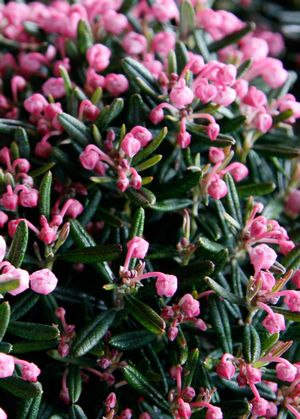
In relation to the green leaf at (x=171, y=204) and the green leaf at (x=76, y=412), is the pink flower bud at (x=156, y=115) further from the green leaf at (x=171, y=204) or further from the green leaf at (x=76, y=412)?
the green leaf at (x=76, y=412)

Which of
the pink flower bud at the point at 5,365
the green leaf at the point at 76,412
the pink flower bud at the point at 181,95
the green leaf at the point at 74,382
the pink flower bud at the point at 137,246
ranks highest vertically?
the pink flower bud at the point at 181,95

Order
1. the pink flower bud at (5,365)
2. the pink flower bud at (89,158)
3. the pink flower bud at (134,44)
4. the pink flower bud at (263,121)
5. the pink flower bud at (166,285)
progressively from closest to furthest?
the pink flower bud at (5,365), the pink flower bud at (166,285), the pink flower bud at (89,158), the pink flower bud at (263,121), the pink flower bud at (134,44)

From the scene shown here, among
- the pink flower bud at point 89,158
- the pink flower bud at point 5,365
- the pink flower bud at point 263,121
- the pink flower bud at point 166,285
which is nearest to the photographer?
the pink flower bud at point 5,365

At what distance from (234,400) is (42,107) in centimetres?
56

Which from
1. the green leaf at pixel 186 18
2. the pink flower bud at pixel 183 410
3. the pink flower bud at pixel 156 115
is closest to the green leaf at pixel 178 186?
the pink flower bud at pixel 156 115

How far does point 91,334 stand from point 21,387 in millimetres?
121

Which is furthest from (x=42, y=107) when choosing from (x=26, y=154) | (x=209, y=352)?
(x=209, y=352)

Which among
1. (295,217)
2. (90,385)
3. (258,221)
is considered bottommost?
(90,385)

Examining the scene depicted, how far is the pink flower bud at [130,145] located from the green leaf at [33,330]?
0.89 feet

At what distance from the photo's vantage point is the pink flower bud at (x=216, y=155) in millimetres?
1004

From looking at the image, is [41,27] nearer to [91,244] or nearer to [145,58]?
[145,58]

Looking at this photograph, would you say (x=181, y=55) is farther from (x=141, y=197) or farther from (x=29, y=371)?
(x=29, y=371)

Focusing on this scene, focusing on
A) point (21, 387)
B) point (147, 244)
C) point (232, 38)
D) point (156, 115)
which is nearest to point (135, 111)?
point (156, 115)

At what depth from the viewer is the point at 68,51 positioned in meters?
1.17
